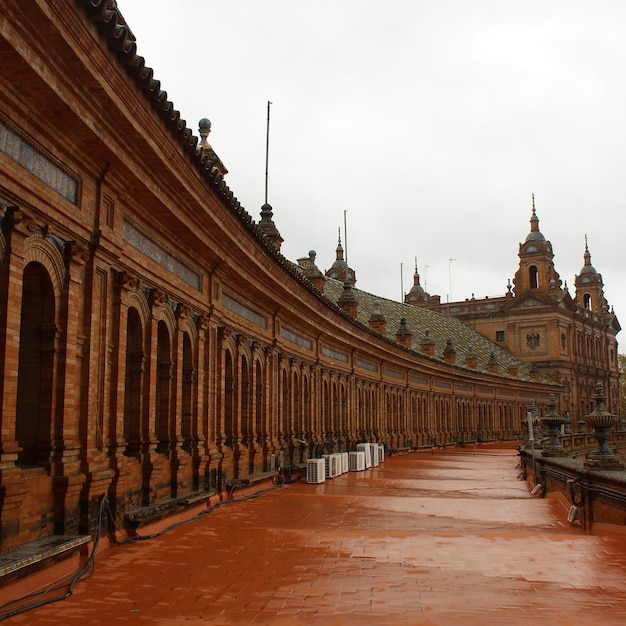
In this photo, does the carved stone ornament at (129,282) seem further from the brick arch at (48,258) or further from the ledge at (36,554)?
the ledge at (36,554)

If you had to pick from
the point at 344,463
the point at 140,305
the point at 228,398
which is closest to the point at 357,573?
the point at 140,305

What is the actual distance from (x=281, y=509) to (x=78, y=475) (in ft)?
21.4

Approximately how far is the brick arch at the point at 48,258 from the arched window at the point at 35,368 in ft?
0.41

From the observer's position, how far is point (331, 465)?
24.3 meters

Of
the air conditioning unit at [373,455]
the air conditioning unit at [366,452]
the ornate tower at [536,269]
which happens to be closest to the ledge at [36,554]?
the air conditioning unit at [366,452]

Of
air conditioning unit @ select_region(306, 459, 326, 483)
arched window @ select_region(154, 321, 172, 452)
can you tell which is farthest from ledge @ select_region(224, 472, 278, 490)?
arched window @ select_region(154, 321, 172, 452)

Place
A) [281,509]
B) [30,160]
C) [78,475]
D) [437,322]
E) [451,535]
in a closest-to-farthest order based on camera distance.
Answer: [30,160], [78,475], [451,535], [281,509], [437,322]

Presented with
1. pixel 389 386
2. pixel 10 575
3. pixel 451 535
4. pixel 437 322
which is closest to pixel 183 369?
pixel 451 535

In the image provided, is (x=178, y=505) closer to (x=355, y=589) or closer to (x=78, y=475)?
(x=78, y=475)

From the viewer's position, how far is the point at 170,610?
780 centimetres

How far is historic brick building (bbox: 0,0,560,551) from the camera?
8891mm

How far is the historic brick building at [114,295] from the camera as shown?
350 inches

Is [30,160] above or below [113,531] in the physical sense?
above

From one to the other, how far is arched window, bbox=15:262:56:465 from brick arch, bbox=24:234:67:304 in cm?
12
